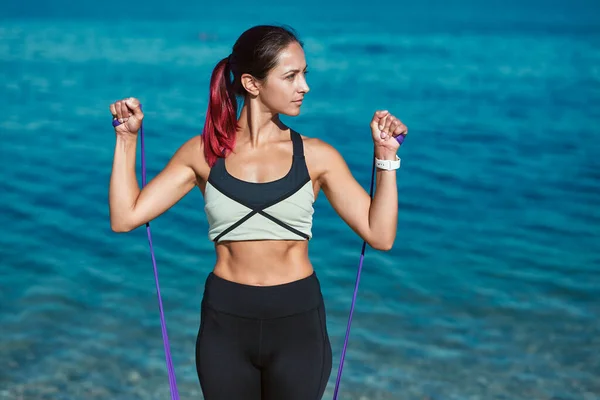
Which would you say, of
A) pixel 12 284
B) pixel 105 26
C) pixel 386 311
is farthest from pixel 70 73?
pixel 386 311

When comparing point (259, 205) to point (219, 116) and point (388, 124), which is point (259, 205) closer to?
point (219, 116)

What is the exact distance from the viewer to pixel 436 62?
15.4 meters

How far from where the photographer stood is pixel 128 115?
300 centimetres

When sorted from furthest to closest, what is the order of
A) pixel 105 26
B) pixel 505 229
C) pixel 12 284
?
pixel 105 26 < pixel 505 229 < pixel 12 284

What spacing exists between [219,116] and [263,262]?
458 millimetres

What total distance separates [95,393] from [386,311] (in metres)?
1.98

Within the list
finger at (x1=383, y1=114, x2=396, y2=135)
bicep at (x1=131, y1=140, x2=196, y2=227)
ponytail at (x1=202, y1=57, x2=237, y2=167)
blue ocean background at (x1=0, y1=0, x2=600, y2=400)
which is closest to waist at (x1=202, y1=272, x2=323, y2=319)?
bicep at (x1=131, y1=140, x2=196, y2=227)

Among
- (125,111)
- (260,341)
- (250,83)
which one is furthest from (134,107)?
(260,341)

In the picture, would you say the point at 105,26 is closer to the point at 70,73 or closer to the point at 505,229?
Result: the point at 70,73

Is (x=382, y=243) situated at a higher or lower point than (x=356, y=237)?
higher

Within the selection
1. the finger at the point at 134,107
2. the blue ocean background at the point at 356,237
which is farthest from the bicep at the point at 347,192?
the blue ocean background at the point at 356,237

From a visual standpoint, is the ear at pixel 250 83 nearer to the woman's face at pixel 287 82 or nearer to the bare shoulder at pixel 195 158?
the woman's face at pixel 287 82

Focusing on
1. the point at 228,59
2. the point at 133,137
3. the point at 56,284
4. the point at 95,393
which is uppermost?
the point at 228,59

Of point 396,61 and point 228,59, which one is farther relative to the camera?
point 396,61
